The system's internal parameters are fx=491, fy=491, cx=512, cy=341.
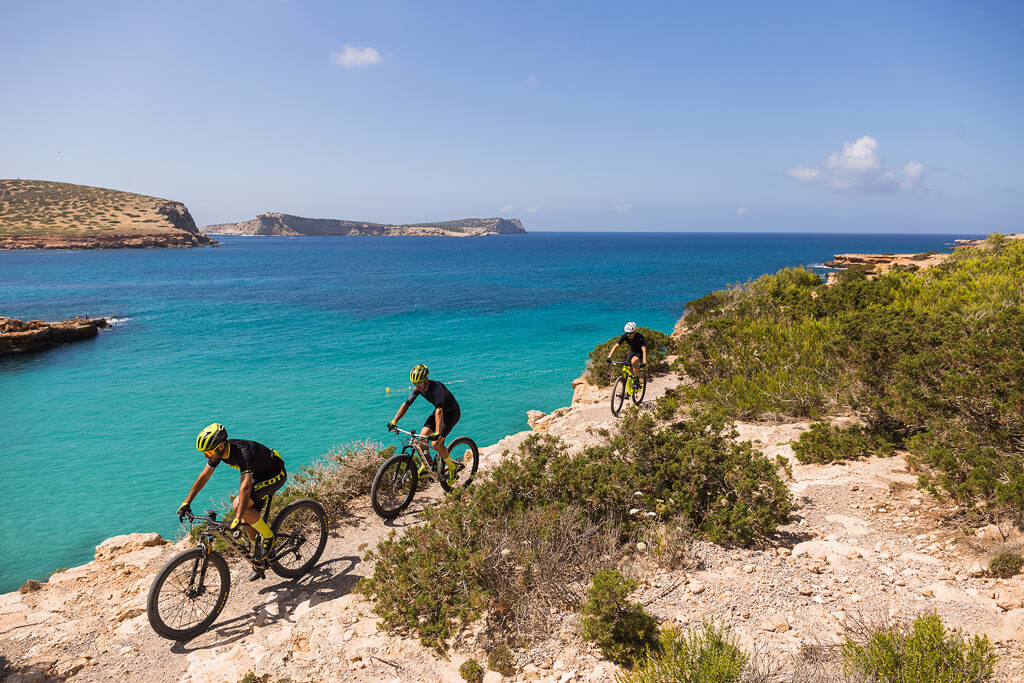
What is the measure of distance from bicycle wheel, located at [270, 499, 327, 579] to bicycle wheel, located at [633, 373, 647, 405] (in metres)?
8.81

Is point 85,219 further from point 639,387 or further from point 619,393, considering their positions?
point 639,387

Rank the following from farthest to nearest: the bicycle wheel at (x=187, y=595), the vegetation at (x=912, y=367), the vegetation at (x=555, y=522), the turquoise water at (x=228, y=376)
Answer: the turquoise water at (x=228, y=376)
the vegetation at (x=912, y=367)
the bicycle wheel at (x=187, y=595)
the vegetation at (x=555, y=522)

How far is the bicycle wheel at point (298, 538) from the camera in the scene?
6457 millimetres

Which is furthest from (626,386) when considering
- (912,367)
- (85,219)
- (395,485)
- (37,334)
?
(85,219)

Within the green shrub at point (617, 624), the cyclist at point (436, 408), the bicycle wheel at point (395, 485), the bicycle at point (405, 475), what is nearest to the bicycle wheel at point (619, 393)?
the bicycle at point (405, 475)

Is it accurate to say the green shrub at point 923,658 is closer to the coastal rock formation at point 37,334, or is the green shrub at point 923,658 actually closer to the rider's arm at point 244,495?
the rider's arm at point 244,495

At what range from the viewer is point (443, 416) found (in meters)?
8.16

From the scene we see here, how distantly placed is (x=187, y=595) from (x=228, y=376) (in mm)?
21183

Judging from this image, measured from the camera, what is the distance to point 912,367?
7527mm

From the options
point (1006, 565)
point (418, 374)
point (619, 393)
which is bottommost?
point (619, 393)

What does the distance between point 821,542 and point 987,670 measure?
2333mm

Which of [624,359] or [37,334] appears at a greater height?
[624,359]

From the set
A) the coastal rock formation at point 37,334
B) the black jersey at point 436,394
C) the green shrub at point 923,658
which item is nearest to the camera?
the green shrub at point 923,658

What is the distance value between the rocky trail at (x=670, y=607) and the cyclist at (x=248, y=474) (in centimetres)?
101
